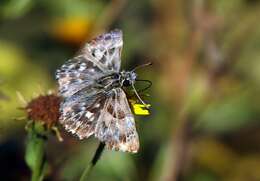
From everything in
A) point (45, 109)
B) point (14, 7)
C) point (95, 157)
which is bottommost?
point (95, 157)

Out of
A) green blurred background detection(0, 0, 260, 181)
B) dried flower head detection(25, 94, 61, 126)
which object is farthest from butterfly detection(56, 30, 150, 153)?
green blurred background detection(0, 0, 260, 181)

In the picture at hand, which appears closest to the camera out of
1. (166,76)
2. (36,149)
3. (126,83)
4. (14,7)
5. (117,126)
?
(117,126)

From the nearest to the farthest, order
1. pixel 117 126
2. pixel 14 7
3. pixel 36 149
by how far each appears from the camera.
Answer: pixel 117 126 → pixel 36 149 → pixel 14 7

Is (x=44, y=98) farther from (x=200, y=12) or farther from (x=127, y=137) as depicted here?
(x=200, y=12)

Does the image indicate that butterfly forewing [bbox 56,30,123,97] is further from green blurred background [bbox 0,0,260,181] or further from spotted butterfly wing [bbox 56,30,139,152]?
green blurred background [bbox 0,0,260,181]

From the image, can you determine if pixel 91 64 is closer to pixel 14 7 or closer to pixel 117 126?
pixel 117 126

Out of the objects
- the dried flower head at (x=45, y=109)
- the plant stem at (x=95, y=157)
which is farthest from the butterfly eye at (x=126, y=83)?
the dried flower head at (x=45, y=109)

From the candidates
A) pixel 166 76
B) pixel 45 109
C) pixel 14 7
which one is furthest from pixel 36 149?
pixel 166 76
